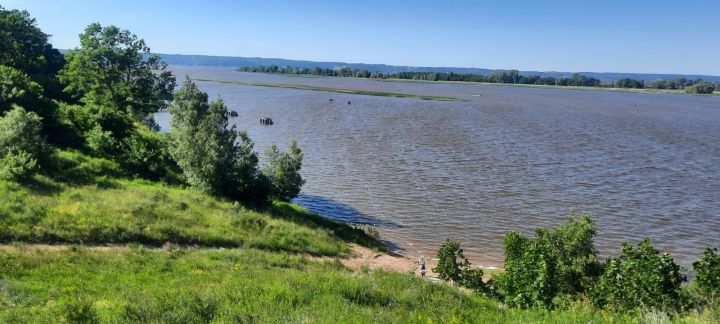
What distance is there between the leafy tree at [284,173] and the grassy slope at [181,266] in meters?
1.63

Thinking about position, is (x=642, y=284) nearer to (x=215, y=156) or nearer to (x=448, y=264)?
(x=448, y=264)

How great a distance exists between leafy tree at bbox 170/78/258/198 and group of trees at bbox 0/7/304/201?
7 centimetres

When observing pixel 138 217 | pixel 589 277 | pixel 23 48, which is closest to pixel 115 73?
pixel 23 48

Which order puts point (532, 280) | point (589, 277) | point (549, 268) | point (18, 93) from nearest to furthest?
point (532, 280) → point (549, 268) → point (589, 277) → point (18, 93)

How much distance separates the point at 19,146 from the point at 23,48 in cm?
3419

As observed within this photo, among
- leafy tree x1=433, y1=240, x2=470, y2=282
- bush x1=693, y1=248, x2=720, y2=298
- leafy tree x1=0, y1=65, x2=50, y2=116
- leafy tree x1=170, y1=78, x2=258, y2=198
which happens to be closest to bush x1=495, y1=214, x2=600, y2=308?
leafy tree x1=433, y1=240, x2=470, y2=282

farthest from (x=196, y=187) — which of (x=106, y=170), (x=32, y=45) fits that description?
(x=32, y=45)

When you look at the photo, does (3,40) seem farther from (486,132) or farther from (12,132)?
(486,132)

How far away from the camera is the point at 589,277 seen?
20422 millimetres

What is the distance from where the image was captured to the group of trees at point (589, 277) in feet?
47.8

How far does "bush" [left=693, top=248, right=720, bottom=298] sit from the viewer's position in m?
14.3

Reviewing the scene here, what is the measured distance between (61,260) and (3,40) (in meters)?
46.6

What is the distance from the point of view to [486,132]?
3364 inches

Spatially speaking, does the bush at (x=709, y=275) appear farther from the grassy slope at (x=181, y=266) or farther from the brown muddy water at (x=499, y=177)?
the brown muddy water at (x=499, y=177)
